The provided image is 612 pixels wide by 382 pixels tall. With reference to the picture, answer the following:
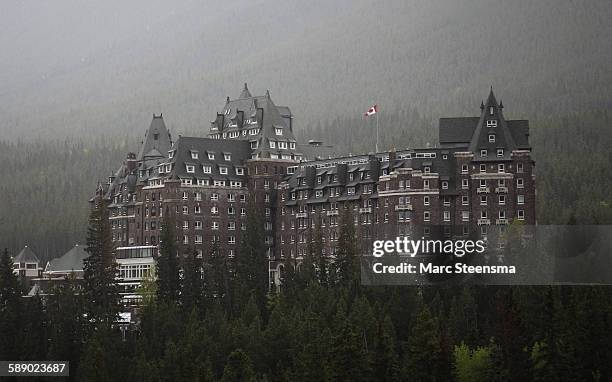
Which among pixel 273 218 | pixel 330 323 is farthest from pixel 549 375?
pixel 273 218

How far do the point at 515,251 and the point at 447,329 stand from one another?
14.5 meters

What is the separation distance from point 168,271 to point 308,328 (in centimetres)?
4040

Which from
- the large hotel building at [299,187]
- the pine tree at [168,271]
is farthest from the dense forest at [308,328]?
the large hotel building at [299,187]

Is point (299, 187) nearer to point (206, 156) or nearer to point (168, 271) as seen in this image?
point (206, 156)

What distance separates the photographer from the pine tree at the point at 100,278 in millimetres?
150875

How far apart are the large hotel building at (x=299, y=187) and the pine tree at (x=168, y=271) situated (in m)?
13.1

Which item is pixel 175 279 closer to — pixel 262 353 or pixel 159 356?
pixel 159 356

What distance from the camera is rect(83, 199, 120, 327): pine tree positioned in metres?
151

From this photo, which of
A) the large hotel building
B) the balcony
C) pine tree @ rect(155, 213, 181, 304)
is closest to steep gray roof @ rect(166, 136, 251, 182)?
the large hotel building

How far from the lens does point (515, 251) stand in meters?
129

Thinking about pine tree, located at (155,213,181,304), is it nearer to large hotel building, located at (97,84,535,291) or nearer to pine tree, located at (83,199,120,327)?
pine tree, located at (83,199,120,327)

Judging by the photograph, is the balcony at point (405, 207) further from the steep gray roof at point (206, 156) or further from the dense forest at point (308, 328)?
the steep gray roof at point (206, 156)

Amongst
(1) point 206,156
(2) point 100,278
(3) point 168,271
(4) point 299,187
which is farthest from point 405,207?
(2) point 100,278

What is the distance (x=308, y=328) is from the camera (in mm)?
120750
